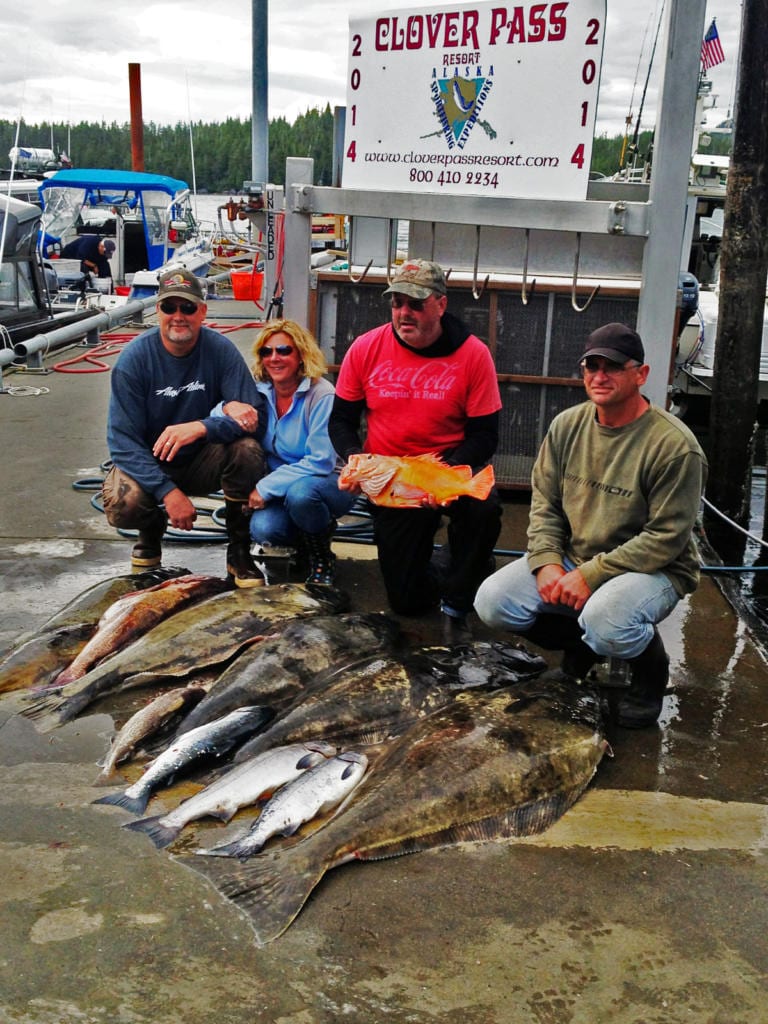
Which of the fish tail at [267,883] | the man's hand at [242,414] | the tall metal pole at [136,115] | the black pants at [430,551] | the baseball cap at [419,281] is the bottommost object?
the fish tail at [267,883]

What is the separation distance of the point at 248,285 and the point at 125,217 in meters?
7.62

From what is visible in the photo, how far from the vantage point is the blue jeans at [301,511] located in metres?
5.25

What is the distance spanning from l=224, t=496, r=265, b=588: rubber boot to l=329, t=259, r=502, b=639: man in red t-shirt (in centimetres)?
69

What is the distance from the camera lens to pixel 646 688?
13.5 ft

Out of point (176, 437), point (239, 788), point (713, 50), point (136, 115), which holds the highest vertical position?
point (136, 115)

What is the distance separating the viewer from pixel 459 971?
8.70 feet

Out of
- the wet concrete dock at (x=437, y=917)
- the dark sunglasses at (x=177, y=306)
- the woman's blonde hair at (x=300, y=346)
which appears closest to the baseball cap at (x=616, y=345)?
the wet concrete dock at (x=437, y=917)

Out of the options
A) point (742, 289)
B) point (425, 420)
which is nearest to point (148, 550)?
point (425, 420)

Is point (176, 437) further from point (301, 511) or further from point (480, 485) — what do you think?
point (480, 485)

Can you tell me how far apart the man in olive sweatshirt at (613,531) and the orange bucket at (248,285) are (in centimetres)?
1685

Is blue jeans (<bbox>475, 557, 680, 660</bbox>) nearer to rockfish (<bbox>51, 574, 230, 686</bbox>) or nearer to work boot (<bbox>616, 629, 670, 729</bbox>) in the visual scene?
work boot (<bbox>616, 629, 670, 729</bbox>)

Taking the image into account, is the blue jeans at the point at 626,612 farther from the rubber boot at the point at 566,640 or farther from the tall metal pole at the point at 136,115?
the tall metal pole at the point at 136,115

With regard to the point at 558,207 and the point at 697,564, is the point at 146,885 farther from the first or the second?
the point at 558,207

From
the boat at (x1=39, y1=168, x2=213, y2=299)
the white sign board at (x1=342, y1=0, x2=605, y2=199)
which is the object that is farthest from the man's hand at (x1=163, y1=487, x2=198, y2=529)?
the boat at (x1=39, y1=168, x2=213, y2=299)
